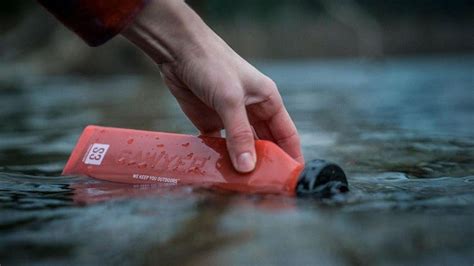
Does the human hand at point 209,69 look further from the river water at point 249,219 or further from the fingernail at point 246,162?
the river water at point 249,219

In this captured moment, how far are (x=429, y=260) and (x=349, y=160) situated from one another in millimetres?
1493

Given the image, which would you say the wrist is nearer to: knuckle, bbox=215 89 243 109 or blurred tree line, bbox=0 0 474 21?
knuckle, bbox=215 89 243 109

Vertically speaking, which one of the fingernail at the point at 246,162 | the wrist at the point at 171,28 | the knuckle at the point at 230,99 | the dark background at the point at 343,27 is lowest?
the fingernail at the point at 246,162

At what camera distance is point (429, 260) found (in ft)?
4.19

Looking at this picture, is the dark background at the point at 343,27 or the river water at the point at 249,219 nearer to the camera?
the river water at the point at 249,219

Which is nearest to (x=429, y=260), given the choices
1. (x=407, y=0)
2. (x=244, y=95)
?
(x=244, y=95)

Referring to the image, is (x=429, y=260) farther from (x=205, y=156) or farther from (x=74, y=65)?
(x=74, y=65)

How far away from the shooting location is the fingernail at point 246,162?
1758 mm

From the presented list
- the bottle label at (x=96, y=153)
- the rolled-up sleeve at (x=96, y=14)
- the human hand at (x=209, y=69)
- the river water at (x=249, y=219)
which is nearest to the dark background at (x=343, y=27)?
the river water at (x=249, y=219)

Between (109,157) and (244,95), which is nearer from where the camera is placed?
(244,95)

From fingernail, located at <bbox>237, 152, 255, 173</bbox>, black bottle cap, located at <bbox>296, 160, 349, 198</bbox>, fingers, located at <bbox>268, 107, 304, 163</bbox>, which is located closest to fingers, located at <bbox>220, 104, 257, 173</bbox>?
fingernail, located at <bbox>237, 152, 255, 173</bbox>

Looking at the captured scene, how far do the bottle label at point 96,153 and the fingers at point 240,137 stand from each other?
0.50 meters

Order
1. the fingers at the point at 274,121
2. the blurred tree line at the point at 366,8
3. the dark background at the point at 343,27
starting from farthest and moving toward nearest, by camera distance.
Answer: the blurred tree line at the point at 366,8 → the dark background at the point at 343,27 → the fingers at the point at 274,121

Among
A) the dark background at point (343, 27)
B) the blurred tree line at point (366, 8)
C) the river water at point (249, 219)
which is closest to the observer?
the river water at point (249, 219)
